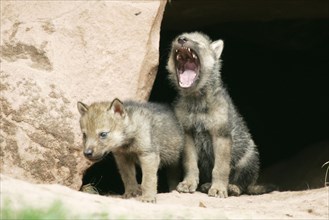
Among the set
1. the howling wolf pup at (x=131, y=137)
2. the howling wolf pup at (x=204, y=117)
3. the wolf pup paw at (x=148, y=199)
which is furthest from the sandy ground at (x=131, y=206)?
the howling wolf pup at (x=204, y=117)

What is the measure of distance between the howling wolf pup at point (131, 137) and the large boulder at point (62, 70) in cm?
36

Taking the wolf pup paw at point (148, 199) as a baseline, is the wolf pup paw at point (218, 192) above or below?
below

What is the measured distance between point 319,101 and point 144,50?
5345 millimetres

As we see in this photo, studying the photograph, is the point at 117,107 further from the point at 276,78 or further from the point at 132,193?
the point at 276,78

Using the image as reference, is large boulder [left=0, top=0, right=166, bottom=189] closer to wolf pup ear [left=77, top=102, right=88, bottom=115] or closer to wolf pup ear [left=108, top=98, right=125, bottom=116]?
wolf pup ear [left=77, top=102, right=88, bottom=115]

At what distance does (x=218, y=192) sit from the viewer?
7586 millimetres

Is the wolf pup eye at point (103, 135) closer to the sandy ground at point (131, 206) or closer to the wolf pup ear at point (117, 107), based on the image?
the wolf pup ear at point (117, 107)

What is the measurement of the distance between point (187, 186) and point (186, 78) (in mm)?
1125

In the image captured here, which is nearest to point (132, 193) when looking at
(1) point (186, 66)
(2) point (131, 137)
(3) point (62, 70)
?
(2) point (131, 137)

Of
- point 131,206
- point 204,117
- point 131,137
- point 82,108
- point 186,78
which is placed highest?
point 186,78

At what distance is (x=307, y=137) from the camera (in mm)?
12062

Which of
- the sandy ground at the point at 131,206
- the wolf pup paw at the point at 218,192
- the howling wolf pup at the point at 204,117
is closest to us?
the sandy ground at the point at 131,206

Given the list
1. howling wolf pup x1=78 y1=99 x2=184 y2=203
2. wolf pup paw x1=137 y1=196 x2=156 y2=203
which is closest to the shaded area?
howling wolf pup x1=78 y1=99 x2=184 y2=203

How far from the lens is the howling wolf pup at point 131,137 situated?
685cm
